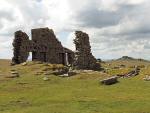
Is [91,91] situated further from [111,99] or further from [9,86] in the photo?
[9,86]

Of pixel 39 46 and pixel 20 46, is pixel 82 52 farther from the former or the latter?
pixel 20 46

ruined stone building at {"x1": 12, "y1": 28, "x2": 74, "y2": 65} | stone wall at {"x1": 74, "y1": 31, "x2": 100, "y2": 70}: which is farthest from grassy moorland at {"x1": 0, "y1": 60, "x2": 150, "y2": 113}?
ruined stone building at {"x1": 12, "y1": 28, "x2": 74, "y2": 65}

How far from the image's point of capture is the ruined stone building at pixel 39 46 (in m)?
111

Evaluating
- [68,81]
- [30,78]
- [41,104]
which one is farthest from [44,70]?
[41,104]

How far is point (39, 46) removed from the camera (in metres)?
113

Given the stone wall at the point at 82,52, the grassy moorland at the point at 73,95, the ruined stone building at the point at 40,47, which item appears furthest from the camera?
the ruined stone building at the point at 40,47

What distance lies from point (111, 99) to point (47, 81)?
75.4 feet

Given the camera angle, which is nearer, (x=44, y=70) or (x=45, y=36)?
(x=44, y=70)

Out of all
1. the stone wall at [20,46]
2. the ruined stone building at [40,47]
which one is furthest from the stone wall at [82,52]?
the stone wall at [20,46]

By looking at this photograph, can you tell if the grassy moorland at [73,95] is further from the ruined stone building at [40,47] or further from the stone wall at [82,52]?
the ruined stone building at [40,47]

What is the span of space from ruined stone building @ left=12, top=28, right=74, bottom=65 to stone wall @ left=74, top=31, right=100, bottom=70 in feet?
62.8

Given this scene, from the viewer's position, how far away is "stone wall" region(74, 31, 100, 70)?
93.7m

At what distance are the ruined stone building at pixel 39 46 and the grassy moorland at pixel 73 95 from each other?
1020 inches

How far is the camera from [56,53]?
116375 mm
